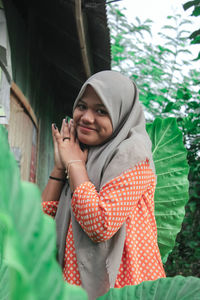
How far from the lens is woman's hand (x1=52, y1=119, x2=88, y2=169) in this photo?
138cm

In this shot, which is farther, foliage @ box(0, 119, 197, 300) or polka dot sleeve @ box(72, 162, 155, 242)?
polka dot sleeve @ box(72, 162, 155, 242)

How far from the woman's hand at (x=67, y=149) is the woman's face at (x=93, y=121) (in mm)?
47

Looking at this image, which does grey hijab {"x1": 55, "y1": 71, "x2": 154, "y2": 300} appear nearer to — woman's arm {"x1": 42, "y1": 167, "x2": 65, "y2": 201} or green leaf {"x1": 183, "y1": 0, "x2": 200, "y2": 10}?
woman's arm {"x1": 42, "y1": 167, "x2": 65, "y2": 201}

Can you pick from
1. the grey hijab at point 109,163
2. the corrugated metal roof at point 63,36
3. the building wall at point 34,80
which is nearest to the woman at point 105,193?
the grey hijab at point 109,163

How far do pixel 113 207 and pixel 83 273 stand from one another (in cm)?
27

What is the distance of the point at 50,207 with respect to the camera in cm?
149

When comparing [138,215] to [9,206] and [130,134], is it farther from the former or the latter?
[9,206]

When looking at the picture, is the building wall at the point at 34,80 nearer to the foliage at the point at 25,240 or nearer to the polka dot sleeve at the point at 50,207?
the polka dot sleeve at the point at 50,207

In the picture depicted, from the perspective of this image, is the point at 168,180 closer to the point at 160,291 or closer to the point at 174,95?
the point at 160,291

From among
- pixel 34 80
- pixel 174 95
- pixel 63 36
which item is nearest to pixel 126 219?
pixel 63 36

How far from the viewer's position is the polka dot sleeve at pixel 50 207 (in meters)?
1.47

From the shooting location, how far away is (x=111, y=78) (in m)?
1.46

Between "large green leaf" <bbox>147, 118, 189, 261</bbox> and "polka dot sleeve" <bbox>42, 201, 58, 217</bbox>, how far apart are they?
0.91m

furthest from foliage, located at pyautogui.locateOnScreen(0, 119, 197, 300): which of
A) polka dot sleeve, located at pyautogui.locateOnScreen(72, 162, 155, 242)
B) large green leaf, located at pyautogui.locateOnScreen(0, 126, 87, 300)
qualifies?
polka dot sleeve, located at pyautogui.locateOnScreen(72, 162, 155, 242)
